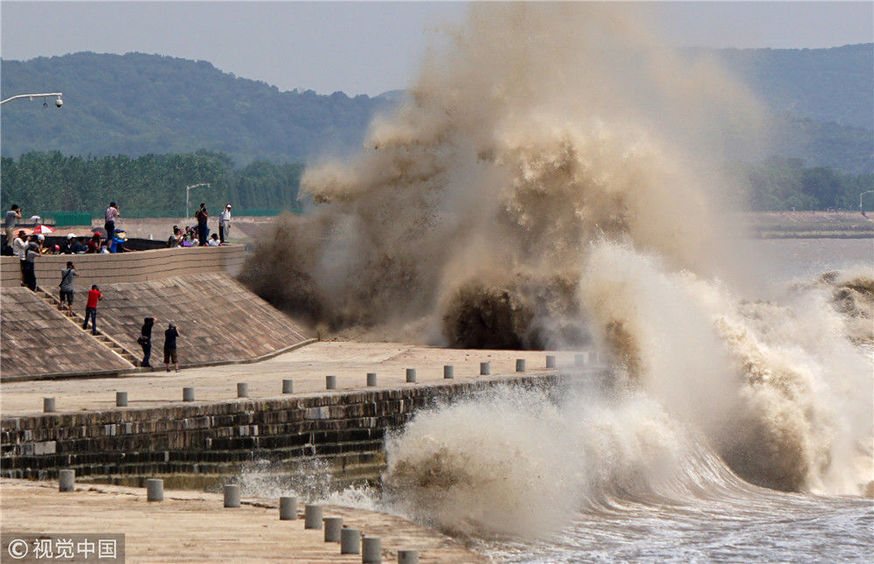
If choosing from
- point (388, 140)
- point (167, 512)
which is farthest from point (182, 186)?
point (167, 512)

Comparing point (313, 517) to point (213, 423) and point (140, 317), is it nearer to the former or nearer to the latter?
point (213, 423)

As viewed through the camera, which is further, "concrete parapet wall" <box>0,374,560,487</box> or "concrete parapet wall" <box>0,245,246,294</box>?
"concrete parapet wall" <box>0,245,246,294</box>

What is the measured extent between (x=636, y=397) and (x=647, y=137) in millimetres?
13366

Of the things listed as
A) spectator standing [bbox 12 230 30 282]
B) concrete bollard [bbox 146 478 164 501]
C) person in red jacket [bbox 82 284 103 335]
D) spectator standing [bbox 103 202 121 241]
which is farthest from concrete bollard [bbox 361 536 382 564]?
spectator standing [bbox 103 202 121 241]

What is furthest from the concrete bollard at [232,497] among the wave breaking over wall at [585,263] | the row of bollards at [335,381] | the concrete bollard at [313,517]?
the wave breaking over wall at [585,263]

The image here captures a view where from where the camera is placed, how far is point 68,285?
27688mm

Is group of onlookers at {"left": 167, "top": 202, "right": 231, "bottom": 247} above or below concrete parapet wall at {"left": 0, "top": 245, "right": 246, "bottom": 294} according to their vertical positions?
above

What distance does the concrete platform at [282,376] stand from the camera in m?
21.3

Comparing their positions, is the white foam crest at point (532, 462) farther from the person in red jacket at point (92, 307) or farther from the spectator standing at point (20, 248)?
the spectator standing at point (20, 248)

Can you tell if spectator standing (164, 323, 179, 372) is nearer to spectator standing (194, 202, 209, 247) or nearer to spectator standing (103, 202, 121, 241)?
spectator standing (103, 202, 121, 241)

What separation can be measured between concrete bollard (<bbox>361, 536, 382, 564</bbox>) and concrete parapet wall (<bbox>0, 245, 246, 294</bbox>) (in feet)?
52.8

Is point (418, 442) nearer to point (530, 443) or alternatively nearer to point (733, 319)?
point (530, 443)

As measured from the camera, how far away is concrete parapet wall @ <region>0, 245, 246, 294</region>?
2838 centimetres

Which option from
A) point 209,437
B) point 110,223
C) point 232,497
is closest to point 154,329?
point 110,223
